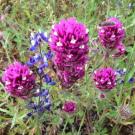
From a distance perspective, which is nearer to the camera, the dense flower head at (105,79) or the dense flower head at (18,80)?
the dense flower head at (18,80)

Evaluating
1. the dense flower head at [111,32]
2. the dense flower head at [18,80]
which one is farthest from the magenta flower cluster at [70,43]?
the dense flower head at [111,32]

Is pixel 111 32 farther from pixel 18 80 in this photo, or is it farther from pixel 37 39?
pixel 18 80

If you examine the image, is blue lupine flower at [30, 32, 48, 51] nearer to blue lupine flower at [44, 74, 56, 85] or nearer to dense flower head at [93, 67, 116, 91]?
blue lupine flower at [44, 74, 56, 85]

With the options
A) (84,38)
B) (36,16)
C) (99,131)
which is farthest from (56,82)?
(36,16)

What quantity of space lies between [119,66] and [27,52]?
0.66 m

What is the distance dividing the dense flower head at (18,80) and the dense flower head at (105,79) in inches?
13.5

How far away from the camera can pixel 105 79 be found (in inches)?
75.7

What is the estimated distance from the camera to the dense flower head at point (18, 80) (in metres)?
1.72

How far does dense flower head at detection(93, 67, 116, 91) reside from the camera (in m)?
1.92

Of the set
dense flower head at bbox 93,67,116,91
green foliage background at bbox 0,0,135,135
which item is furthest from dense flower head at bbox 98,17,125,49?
green foliage background at bbox 0,0,135,135

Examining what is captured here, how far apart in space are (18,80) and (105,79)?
1.42ft

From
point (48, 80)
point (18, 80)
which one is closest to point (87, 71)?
point (48, 80)

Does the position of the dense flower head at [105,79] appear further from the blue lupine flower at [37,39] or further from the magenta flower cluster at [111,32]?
the blue lupine flower at [37,39]

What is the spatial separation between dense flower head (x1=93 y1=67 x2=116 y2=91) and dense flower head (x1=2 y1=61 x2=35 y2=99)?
1.12ft
